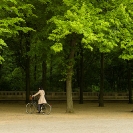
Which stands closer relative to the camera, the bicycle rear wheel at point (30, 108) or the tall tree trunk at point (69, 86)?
the bicycle rear wheel at point (30, 108)

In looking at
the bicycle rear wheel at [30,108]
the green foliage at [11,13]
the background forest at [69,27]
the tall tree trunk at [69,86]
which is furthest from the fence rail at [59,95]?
the green foliage at [11,13]

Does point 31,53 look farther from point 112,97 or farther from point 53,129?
point 112,97

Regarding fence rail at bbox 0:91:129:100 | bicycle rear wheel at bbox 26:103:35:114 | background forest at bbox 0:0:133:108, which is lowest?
bicycle rear wheel at bbox 26:103:35:114

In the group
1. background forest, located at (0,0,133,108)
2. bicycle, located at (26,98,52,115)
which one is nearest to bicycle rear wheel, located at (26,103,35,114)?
bicycle, located at (26,98,52,115)

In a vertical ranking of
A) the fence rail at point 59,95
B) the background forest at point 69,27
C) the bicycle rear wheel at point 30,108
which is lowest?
the bicycle rear wheel at point 30,108

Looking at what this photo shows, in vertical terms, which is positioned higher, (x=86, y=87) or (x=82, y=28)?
(x=82, y=28)

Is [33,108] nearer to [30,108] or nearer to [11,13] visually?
[30,108]

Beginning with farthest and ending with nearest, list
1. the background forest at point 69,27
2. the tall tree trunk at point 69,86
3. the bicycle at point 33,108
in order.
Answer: the tall tree trunk at point 69,86 < the bicycle at point 33,108 < the background forest at point 69,27

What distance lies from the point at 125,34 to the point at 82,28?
3312 millimetres

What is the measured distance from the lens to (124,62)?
1470 inches

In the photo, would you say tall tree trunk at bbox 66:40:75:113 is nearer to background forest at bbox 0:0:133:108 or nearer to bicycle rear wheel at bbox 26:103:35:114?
background forest at bbox 0:0:133:108

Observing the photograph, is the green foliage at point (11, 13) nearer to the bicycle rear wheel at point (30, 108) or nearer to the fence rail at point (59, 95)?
the bicycle rear wheel at point (30, 108)

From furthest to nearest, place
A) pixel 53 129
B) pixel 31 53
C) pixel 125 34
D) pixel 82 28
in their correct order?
1. pixel 31 53
2. pixel 125 34
3. pixel 82 28
4. pixel 53 129

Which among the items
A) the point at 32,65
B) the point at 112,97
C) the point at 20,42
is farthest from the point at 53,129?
the point at 32,65
